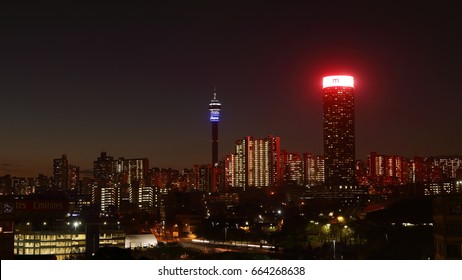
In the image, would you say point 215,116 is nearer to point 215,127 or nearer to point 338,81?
point 215,127

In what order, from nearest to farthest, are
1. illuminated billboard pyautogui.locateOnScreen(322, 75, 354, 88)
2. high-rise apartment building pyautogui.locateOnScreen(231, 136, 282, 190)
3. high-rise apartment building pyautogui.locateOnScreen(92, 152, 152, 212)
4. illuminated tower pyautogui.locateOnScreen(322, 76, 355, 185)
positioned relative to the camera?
1. high-rise apartment building pyautogui.locateOnScreen(92, 152, 152, 212)
2. illuminated tower pyautogui.locateOnScreen(322, 76, 355, 185)
3. high-rise apartment building pyautogui.locateOnScreen(231, 136, 282, 190)
4. illuminated billboard pyautogui.locateOnScreen(322, 75, 354, 88)

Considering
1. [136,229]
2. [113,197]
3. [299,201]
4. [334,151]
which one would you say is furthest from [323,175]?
[136,229]

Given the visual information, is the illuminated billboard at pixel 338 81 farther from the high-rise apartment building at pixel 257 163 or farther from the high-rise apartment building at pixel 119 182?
the high-rise apartment building at pixel 119 182

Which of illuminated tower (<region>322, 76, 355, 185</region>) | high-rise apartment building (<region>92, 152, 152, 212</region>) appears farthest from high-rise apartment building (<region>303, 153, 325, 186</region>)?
high-rise apartment building (<region>92, 152, 152, 212</region>)

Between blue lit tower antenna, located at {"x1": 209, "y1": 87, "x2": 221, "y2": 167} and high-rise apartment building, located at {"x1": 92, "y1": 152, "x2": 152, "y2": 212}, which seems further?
blue lit tower antenna, located at {"x1": 209, "y1": 87, "x2": 221, "y2": 167}

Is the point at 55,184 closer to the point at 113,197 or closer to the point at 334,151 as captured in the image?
the point at 113,197

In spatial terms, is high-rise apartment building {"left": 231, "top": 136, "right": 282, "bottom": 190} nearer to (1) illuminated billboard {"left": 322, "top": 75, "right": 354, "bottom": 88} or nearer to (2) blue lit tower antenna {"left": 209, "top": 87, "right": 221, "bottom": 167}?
(2) blue lit tower antenna {"left": 209, "top": 87, "right": 221, "bottom": 167}

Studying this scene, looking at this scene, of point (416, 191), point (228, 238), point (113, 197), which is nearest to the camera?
point (228, 238)

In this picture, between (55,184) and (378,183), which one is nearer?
(55,184)
